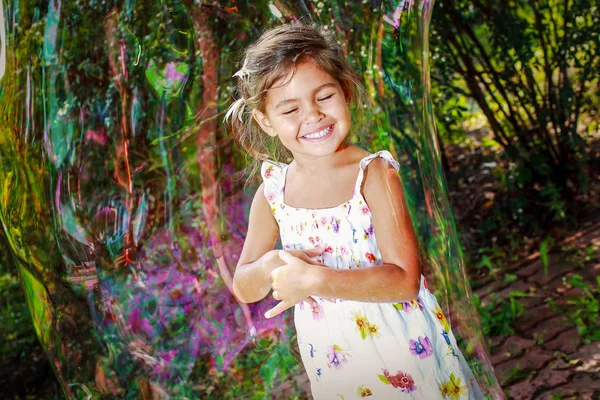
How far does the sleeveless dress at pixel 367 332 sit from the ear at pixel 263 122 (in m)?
0.15

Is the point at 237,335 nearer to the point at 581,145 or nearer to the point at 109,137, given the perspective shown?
the point at 109,137

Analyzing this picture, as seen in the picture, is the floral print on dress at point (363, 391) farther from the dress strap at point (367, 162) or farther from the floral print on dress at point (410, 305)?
the dress strap at point (367, 162)

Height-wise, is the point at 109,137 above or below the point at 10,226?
above

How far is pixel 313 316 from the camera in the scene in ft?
4.71

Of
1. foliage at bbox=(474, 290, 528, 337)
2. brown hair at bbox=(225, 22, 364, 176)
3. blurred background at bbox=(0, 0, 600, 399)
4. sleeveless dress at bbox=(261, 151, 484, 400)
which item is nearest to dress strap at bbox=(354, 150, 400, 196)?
sleeveless dress at bbox=(261, 151, 484, 400)

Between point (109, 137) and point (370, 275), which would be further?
point (109, 137)

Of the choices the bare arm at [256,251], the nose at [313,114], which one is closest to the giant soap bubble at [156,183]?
the bare arm at [256,251]

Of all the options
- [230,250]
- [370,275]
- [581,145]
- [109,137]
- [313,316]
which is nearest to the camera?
[370,275]

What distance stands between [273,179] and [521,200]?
9.24ft

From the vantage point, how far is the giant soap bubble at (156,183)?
1.58 metres

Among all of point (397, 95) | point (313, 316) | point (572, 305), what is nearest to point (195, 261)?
point (313, 316)

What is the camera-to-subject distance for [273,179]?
1.49m

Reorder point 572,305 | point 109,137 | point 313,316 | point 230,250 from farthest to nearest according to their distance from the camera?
point 572,305 < point 109,137 < point 230,250 < point 313,316

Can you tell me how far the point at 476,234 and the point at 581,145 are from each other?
0.78m
